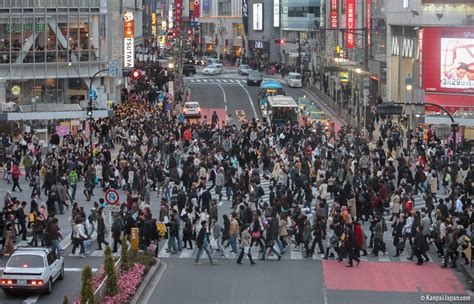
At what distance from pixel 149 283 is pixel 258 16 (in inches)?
4430

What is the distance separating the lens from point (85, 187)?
38188mm

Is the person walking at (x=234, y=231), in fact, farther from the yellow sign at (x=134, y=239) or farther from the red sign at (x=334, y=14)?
the red sign at (x=334, y=14)

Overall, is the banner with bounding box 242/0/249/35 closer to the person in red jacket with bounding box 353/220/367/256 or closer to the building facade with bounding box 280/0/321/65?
the building facade with bounding box 280/0/321/65

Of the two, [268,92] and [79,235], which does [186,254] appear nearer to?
[79,235]

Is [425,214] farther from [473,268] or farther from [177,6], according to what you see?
[177,6]

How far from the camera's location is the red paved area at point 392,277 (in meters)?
25.5

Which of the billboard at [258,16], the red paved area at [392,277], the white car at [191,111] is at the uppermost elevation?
the billboard at [258,16]

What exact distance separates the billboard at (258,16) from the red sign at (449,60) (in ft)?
245

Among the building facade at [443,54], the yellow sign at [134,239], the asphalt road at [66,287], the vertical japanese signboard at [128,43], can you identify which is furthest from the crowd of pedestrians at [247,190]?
the vertical japanese signboard at [128,43]

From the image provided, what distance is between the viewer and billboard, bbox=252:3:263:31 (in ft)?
444

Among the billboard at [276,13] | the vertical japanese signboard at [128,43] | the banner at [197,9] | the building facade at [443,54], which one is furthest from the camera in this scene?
the banner at [197,9]

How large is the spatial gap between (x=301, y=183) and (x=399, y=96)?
3573 centimetres

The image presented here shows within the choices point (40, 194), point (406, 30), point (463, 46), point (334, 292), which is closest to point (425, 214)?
point (334, 292)

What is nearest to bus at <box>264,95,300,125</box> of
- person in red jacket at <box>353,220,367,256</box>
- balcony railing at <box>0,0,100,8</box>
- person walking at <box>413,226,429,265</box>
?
balcony railing at <box>0,0,100,8</box>
